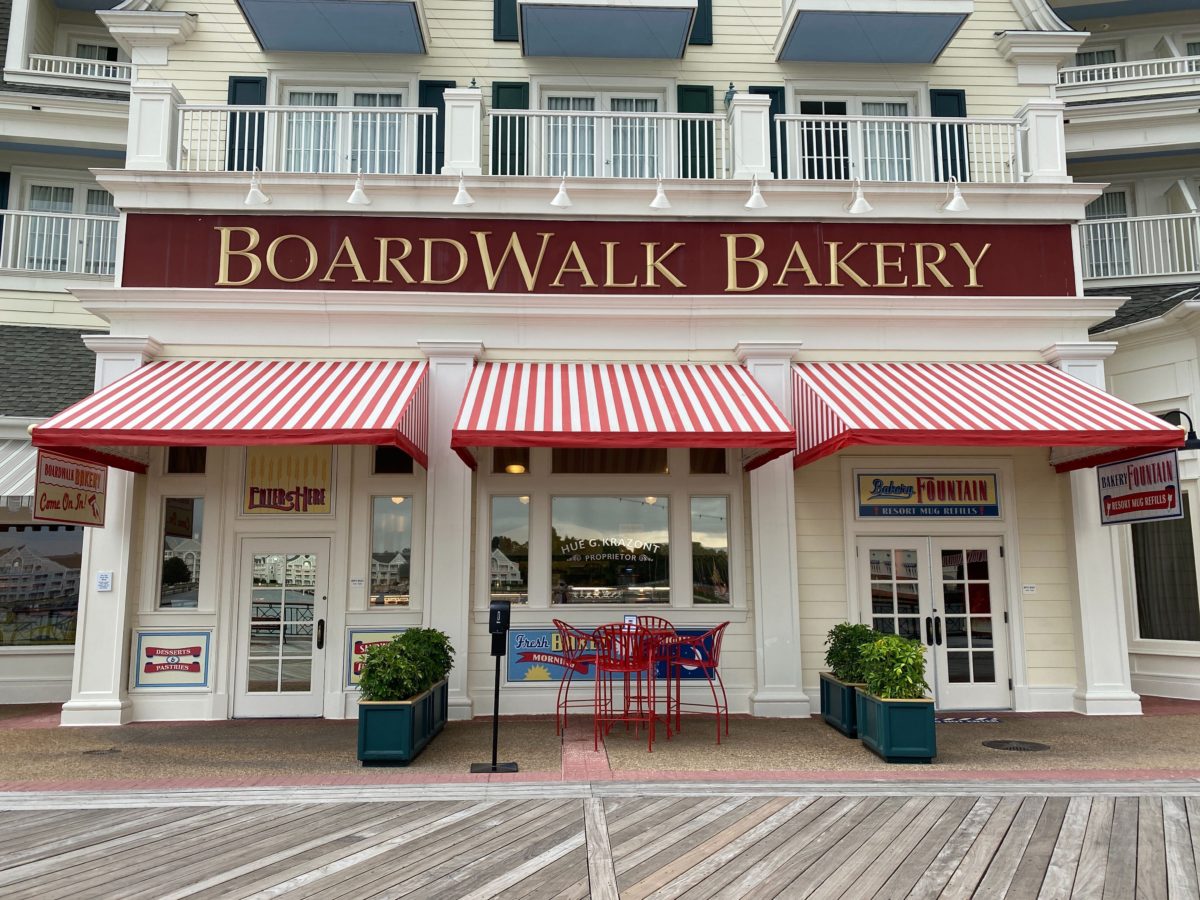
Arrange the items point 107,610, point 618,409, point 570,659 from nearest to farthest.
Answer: point 570,659 → point 618,409 → point 107,610

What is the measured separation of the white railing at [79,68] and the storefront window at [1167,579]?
17754mm

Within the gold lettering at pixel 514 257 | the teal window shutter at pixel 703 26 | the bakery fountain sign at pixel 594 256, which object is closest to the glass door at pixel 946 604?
the bakery fountain sign at pixel 594 256

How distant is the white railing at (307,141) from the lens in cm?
1205

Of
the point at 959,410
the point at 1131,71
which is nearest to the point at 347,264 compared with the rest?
the point at 959,410

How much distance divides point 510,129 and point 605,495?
5.64 metres

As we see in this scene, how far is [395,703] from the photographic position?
8125 millimetres

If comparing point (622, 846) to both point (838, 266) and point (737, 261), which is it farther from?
point (838, 266)

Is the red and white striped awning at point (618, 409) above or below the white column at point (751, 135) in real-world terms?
below

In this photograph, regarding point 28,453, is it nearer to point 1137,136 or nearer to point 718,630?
point 718,630

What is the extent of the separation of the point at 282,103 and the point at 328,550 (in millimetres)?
6750

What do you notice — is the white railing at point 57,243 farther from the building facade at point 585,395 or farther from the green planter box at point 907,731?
the green planter box at point 907,731

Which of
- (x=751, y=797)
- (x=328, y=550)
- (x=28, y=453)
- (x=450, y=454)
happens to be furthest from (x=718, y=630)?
(x=28, y=453)

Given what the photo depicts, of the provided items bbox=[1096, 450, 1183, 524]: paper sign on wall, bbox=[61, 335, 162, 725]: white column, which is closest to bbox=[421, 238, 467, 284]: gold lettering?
bbox=[61, 335, 162, 725]: white column

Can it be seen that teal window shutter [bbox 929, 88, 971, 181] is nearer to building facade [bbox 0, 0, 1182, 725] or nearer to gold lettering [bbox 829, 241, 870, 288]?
building facade [bbox 0, 0, 1182, 725]
